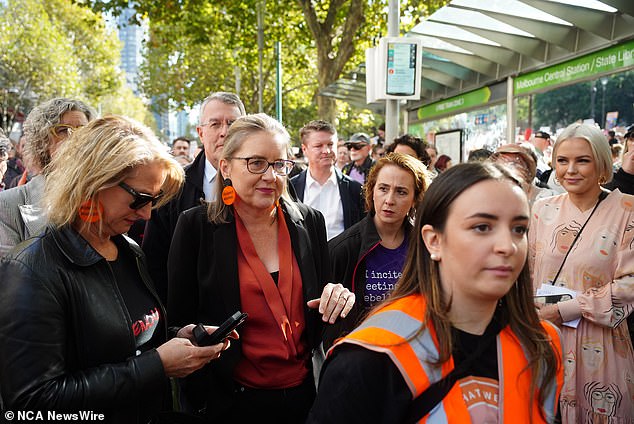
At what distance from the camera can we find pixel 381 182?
13.3 feet

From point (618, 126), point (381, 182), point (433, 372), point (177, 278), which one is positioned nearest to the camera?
point (433, 372)

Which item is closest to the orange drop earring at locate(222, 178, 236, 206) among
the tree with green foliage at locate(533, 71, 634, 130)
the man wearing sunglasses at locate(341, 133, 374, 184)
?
the man wearing sunglasses at locate(341, 133, 374, 184)

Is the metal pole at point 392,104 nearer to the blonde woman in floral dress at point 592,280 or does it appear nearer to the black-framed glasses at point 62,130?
the blonde woman in floral dress at point 592,280

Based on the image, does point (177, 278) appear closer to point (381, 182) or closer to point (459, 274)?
point (459, 274)

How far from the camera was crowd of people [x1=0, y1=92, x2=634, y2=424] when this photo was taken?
1767 millimetres

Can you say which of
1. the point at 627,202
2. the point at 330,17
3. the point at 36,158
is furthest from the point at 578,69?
the point at 36,158

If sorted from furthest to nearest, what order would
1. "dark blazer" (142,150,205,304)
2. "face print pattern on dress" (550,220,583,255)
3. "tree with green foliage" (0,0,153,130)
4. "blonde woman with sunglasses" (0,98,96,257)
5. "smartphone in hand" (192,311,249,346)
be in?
"tree with green foliage" (0,0,153,130) < "face print pattern on dress" (550,220,583,255) < "dark blazer" (142,150,205,304) < "blonde woman with sunglasses" (0,98,96,257) < "smartphone in hand" (192,311,249,346)

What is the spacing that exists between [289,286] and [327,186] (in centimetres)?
309

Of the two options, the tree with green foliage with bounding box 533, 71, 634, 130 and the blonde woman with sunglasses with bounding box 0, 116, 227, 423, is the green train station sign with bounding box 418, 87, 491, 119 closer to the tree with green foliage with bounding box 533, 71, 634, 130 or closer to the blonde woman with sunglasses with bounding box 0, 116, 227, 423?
the tree with green foliage with bounding box 533, 71, 634, 130

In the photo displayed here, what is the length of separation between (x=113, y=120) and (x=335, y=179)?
11.6ft

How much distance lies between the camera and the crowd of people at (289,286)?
1.77m

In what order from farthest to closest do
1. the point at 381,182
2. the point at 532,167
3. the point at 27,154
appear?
the point at 532,167 < the point at 381,182 < the point at 27,154

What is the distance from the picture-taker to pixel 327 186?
5.73 m

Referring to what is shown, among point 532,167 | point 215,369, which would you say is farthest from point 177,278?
point 532,167
